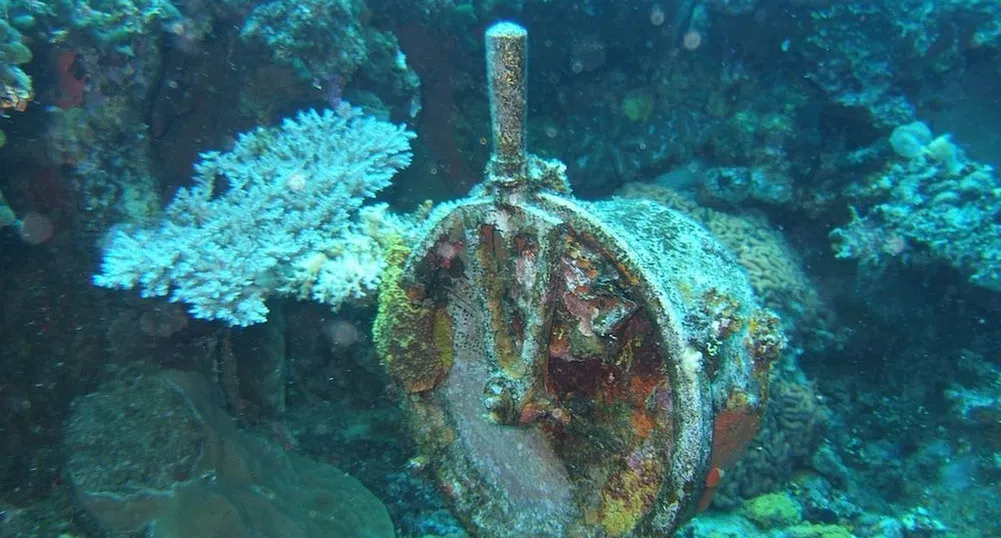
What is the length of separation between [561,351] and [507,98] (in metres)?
1.24

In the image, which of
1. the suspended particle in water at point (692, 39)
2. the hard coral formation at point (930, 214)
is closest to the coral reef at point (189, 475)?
the hard coral formation at point (930, 214)

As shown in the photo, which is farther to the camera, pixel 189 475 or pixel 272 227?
pixel 272 227

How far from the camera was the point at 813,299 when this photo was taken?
20.0ft

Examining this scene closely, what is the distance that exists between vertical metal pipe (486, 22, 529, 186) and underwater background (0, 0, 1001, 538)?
3.28ft

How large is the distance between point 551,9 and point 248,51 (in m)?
3.20

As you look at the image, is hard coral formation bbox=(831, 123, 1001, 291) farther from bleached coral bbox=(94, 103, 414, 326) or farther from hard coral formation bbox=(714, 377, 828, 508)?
bleached coral bbox=(94, 103, 414, 326)

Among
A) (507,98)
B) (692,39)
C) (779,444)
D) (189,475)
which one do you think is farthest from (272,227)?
(692,39)

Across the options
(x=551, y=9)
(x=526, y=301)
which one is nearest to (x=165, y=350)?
(x=526, y=301)

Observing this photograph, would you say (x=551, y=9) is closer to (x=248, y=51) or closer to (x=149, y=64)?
(x=248, y=51)

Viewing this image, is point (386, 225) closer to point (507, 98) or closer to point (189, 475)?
point (507, 98)

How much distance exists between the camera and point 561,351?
112 inches

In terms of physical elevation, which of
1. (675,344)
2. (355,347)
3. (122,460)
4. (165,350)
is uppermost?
(675,344)

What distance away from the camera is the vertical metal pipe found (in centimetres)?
236

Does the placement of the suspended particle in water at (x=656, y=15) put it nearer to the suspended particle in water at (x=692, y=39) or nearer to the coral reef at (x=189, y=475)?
the suspended particle in water at (x=692, y=39)
